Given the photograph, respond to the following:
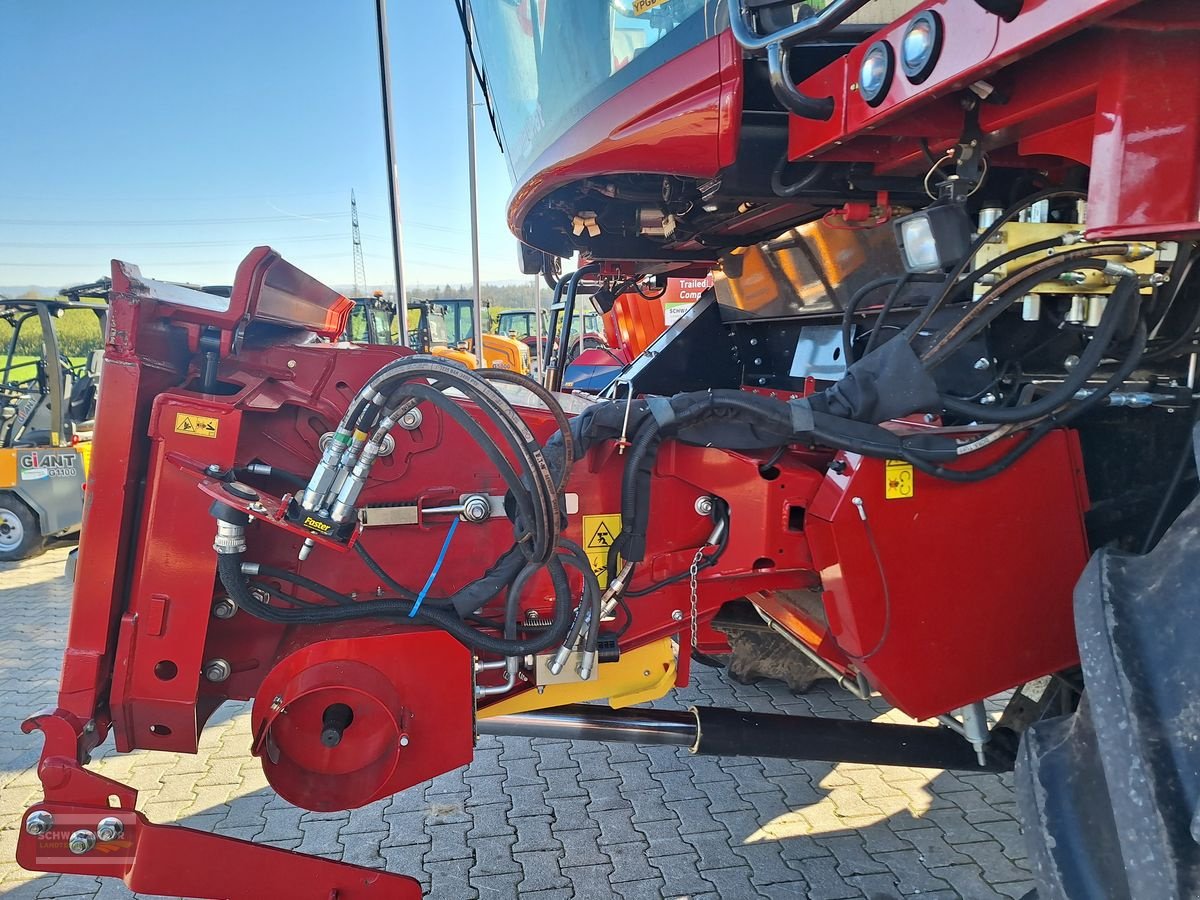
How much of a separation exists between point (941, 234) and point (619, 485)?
87 centimetres

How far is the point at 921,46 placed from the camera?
1.30 m

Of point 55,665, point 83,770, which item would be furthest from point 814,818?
point 55,665

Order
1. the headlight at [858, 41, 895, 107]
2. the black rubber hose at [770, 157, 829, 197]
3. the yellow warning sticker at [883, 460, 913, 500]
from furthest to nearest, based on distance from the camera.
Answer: the black rubber hose at [770, 157, 829, 197] → the yellow warning sticker at [883, 460, 913, 500] → the headlight at [858, 41, 895, 107]

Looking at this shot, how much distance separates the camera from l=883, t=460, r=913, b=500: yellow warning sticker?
1692mm

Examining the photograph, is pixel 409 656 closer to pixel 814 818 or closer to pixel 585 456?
pixel 585 456

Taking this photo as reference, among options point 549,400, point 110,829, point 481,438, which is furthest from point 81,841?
point 549,400

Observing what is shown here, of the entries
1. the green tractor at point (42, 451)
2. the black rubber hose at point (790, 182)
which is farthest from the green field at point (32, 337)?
the black rubber hose at point (790, 182)

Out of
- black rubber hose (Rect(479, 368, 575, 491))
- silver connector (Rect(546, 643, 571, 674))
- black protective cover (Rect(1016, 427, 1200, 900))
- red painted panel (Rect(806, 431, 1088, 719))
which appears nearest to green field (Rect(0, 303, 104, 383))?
black rubber hose (Rect(479, 368, 575, 491))

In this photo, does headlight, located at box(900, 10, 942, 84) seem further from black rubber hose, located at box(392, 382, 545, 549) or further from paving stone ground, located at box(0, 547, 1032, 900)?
paving stone ground, located at box(0, 547, 1032, 900)

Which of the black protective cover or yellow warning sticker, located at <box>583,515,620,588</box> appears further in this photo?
yellow warning sticker, located at <box>583,515,620,588</box>

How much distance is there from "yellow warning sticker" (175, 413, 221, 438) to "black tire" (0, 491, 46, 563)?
5710 mm

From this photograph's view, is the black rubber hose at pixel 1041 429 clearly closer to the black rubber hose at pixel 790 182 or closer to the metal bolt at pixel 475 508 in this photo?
the black rubber hose at pixel 790 182

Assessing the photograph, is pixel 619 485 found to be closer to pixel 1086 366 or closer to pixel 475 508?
pixel 475 508

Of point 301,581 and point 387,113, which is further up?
point 387,113
